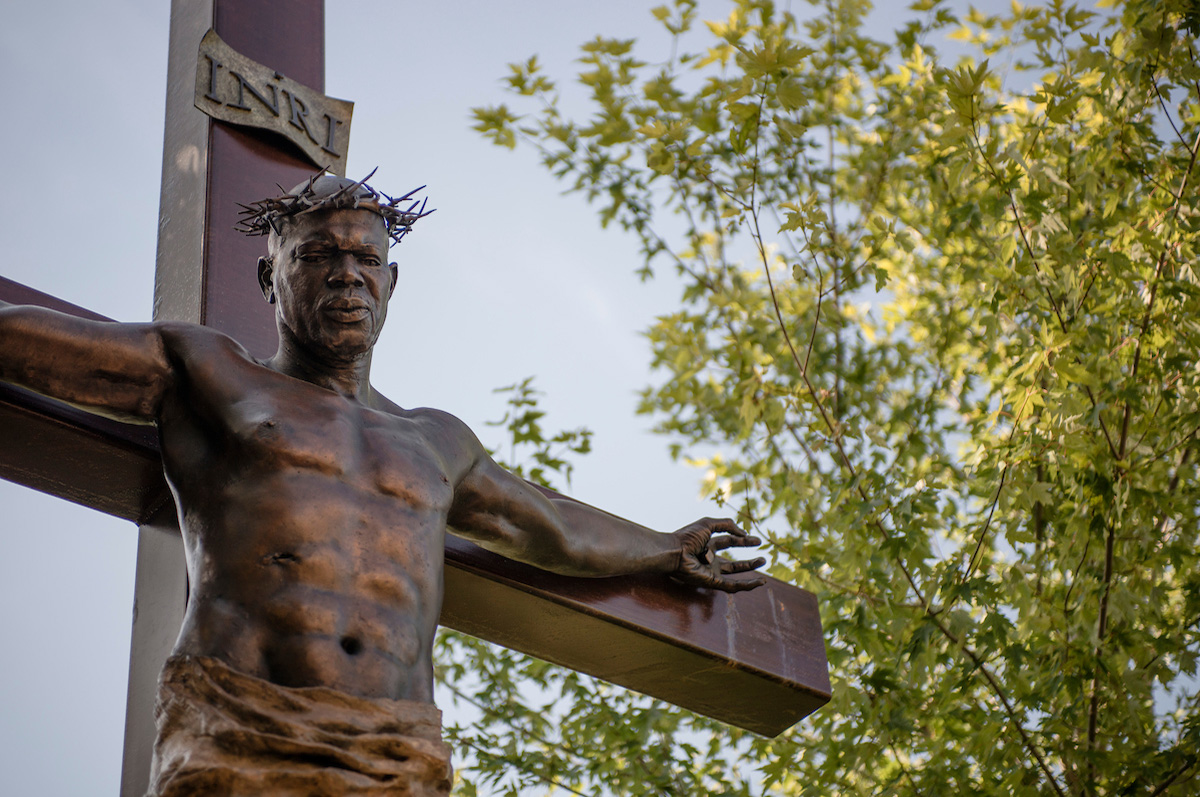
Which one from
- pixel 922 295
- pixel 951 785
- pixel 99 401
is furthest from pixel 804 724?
pixel 99 401

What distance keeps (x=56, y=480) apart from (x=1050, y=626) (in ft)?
12.5

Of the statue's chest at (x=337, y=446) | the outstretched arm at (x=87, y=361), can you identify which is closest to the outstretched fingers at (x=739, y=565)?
the statue's chest at (x=337, y=446)

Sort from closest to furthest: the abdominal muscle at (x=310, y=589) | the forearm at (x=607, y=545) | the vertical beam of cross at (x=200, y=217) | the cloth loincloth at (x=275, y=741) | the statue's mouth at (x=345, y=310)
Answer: the cloth loincloth at (x=275, y=741)
the abdominal muscle at (x=310, y=589)
the statue's mouth at (x=345, y=310)
the vertical beam of cross at (x=200, y=217)
the forearm at (x=607, y=545)

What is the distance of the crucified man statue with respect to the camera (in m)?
2.33

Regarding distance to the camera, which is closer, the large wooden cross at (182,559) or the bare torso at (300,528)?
the bare torso at (300,528)

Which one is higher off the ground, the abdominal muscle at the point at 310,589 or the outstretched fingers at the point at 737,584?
the outstretched fingers at the point at 737,584

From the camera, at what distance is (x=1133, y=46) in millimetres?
5066

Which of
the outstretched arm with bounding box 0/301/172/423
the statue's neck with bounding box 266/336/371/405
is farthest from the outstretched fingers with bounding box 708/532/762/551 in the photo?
the outstretched arm with bounding box 0/301/172/423

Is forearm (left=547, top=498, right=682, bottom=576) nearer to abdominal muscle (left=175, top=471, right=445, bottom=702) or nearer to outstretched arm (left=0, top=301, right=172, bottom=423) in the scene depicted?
abdominal muscle (left=175, top=471, right=445, bottom=702)

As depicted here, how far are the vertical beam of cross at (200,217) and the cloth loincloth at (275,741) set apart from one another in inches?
21.0

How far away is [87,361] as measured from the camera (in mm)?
2619

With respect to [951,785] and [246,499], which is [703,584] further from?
[951,785]

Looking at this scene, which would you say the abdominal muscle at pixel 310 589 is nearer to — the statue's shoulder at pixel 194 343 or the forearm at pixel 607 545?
the statue's shoulder at pixel 194 343

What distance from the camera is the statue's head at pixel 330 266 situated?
2.87 m
